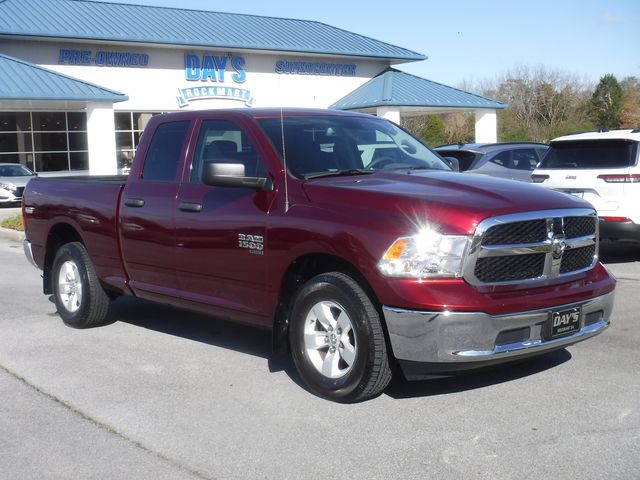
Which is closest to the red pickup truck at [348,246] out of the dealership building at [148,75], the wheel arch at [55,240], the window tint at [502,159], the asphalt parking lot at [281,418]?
the asphalt parking lot at [281,418]

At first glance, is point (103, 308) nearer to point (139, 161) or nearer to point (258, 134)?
point (139, 161)

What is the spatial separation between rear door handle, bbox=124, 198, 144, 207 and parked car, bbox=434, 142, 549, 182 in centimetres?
727

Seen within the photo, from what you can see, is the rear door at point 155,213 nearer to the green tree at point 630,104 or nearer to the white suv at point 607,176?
the white suv at point 607,176

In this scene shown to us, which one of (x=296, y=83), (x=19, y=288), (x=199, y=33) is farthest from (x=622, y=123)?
(x=19, y=288)

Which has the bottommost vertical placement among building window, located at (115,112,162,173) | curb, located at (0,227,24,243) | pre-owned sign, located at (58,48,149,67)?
curb, located at (0,227,24,243)

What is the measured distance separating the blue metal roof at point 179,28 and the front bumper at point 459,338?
25.4 metres

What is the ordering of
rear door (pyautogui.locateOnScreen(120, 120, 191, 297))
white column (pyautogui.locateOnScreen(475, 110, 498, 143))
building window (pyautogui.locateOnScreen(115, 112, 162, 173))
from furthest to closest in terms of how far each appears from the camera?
1. white column (pyautogui.locateOnScreen(475, 110, 498, 143))
2. building window (pyautogui.locateOnScreen(115, 112, 162, 173))
3. rear door (pyautogui.locateOnScreen(120, 120, 191, 297))

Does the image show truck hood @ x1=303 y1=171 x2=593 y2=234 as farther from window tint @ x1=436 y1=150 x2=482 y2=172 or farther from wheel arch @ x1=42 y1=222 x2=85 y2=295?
window tint @ x1=436 y1=150 x2=482 y2=172

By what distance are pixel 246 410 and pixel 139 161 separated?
110 inches

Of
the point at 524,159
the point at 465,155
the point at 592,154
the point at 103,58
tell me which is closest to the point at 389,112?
the point at 103,58

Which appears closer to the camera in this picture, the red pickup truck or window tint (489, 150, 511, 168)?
the red pickup truck

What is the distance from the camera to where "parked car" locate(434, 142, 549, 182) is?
45.1ft

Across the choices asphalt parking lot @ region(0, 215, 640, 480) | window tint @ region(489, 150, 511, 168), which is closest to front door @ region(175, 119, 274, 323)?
asphalt parking lot @ region(0, 215, 640, 480)

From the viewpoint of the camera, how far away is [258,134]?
20.1ft
